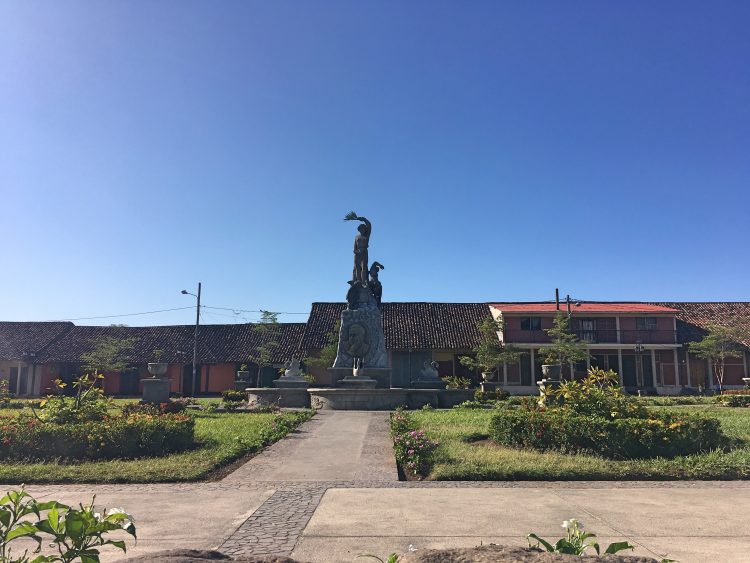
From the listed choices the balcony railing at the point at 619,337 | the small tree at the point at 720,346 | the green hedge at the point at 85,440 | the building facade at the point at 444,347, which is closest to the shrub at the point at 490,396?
the building facade at the point at 444,347

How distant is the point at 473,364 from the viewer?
103 ft

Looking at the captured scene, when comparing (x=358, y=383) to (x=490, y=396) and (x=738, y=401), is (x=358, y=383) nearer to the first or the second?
(x=490, y=396)

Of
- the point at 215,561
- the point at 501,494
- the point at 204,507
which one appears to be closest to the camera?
the point at 215,561

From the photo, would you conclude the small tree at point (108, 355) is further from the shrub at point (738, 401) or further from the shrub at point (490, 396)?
the shrub at point (738, 401)

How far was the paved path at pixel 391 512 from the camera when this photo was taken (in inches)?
177

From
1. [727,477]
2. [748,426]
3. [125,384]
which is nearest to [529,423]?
[727,477]

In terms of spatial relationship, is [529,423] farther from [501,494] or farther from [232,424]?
[232,424]

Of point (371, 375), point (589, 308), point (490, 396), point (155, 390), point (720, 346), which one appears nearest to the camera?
point (155, 390)

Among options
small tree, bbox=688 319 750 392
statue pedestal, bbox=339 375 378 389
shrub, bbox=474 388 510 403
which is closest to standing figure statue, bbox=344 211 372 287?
statue pedestal, bbox=339 375 378 389

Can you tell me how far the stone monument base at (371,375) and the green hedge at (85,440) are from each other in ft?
31.0

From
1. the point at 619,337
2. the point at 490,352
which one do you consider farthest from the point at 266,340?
the point at 619,337

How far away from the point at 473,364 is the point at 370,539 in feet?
90.8

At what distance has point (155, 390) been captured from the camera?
17.8 meters

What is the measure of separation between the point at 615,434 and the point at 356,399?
9.79 metres
